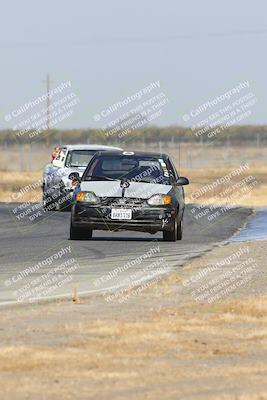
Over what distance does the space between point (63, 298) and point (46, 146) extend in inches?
3355

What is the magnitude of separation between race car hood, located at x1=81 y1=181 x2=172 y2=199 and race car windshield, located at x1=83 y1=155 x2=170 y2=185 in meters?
0.24

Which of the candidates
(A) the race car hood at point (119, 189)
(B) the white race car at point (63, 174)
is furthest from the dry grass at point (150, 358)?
(B) the white race car at point (63, 174)

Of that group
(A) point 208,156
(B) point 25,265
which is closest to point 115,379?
(B) point 25,265

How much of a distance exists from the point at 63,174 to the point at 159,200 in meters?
11.4

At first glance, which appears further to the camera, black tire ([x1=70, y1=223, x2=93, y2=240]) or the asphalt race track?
black tire ([x1=70, y1=223, x2=93, y2=240])

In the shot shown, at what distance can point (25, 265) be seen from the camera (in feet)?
63.1

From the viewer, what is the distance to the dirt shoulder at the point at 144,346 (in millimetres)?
9227

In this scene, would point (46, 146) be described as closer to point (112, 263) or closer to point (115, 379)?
point (112, 263)

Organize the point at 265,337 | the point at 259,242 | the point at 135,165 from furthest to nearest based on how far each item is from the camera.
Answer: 1. the point at 135,165
2. the point at 259,242
3. the point at 265,337

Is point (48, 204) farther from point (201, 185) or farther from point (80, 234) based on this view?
point (201, 185)

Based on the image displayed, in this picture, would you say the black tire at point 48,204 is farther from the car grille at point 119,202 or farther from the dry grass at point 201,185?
the car grille at point 119,202

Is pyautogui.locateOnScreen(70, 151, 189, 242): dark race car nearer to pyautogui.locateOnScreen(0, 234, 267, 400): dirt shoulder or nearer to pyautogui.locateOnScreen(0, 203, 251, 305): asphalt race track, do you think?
pyautogui.locateOnScreen(0, 203, 251, 305): asphalt race track

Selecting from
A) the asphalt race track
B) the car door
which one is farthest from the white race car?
the car door

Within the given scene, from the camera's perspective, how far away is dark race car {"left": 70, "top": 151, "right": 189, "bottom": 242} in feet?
77.8
